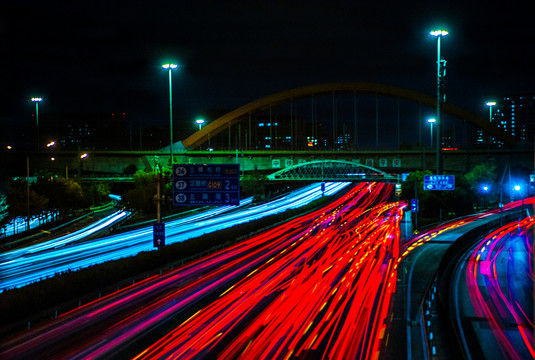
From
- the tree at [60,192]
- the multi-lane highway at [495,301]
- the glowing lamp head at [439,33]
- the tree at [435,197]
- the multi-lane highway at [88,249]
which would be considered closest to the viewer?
the multi-lane highway at [495,301]

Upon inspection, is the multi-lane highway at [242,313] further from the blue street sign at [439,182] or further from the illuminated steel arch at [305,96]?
the illuminated steel arch at [305,96]

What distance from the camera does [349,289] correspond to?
2256 centimetres

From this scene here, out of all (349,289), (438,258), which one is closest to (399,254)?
(438,258)

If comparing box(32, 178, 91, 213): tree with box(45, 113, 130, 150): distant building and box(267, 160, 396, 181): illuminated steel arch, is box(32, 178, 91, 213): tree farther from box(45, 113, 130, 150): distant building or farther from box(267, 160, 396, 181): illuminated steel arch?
box(45, 113, 130, 150): distant building

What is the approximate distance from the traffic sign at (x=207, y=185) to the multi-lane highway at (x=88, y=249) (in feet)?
22.0

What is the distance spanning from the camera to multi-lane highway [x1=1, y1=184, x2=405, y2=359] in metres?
14.9

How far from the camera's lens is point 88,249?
35531 millimetres

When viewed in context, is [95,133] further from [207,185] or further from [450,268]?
[450,268]

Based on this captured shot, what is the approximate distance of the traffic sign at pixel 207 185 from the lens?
26.5m

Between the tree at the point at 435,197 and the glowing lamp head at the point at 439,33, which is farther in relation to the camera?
the tree at the point at 435,197

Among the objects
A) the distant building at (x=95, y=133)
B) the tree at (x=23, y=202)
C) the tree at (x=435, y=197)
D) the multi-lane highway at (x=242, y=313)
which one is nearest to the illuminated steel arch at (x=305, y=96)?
A: the tree at (x=435, y=197)

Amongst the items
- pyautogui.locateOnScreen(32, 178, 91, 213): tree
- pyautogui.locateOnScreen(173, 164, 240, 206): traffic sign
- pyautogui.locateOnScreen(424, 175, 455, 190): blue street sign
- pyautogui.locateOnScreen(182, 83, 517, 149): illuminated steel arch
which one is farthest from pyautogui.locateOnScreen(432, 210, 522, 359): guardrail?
pyautogui.locateOnScreen(32, 178, 91, 213): tree

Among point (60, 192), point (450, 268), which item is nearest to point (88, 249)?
point (60, 192)

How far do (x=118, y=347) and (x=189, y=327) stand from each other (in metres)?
2.52
